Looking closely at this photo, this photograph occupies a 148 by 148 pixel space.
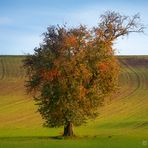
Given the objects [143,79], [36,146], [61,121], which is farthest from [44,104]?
[143,79]

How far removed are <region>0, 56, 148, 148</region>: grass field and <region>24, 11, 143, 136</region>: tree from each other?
204 centimetres

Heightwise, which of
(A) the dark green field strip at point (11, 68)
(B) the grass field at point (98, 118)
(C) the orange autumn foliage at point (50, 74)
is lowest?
(B) the grass field at point (98, 118)

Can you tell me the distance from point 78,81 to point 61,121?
4163 millimetres

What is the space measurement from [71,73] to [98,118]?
27.2m

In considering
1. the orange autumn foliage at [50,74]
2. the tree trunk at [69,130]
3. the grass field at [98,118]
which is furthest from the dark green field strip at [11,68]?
the orange autumn foliage at [50,74]

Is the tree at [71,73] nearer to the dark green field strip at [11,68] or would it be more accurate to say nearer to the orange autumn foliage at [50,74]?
the orange autumn foliage at [50,74]

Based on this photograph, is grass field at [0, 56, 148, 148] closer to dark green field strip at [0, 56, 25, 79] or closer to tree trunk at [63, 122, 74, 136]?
dark green field strip at [0, 56, 25, 79]

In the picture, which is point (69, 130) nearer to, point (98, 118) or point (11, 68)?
point (98, 118)

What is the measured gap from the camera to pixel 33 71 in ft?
167

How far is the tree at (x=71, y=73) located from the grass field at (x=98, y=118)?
80.5 inches

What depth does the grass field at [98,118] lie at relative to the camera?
4956cm

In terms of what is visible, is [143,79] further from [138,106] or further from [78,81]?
[78,81]

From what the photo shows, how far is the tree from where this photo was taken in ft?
160

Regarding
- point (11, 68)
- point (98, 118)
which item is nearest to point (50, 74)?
point (98, 118)
